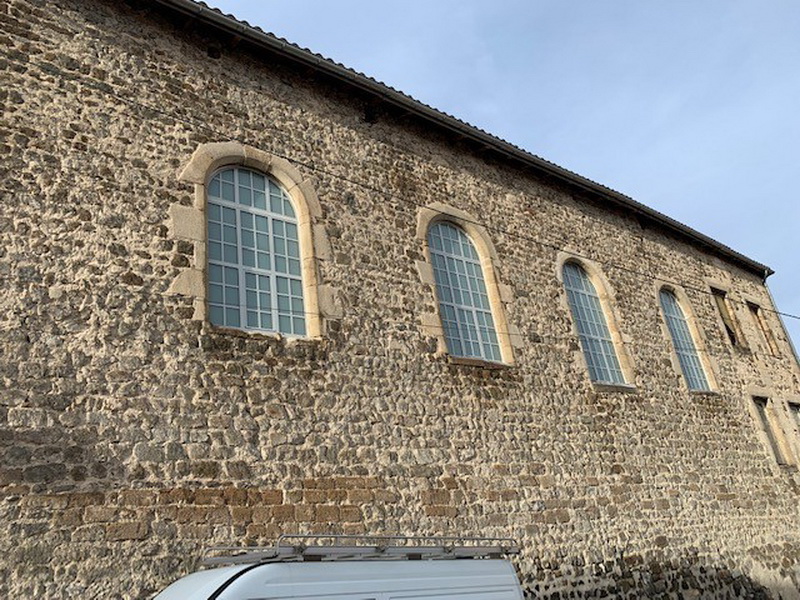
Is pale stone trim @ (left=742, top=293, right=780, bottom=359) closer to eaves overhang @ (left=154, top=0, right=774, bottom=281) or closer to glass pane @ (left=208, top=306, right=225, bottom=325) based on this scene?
eaves overhang @ (left=154, top=0, right=774, bottom=281)

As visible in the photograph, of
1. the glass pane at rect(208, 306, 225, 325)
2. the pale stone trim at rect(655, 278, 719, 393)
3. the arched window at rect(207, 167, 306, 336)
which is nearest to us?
the glass pane at rect(208, 306, 225, 325)

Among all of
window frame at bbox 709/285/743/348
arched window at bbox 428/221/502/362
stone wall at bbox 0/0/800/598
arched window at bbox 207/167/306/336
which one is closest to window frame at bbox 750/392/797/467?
window frame at bbox 709/285/743/348

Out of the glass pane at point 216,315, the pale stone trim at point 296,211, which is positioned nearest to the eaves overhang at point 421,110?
the pale stone trim at point 296,211

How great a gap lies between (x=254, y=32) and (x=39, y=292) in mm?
3924

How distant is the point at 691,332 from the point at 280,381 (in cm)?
917

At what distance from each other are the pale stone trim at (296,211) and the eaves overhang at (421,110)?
1412 mm

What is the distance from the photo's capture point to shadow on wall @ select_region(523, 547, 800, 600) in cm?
709

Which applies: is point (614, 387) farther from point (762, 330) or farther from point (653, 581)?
point (762, 330)

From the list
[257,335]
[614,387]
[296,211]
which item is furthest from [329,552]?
[614,387]

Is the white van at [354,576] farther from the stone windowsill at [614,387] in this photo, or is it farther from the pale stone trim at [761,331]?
the pale stone trim at [761,331]

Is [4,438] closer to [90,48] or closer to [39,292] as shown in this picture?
[39,292]

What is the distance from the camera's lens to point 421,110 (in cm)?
887

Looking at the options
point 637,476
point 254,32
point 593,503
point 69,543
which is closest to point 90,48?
point 254,32

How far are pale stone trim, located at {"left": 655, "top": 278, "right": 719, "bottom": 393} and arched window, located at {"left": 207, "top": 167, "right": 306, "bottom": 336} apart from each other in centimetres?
733
